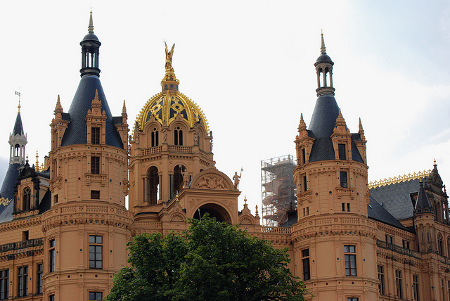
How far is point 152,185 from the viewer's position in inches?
4038

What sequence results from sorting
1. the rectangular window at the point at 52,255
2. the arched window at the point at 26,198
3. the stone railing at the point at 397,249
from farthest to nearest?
the stone railing at the point at 397,249
the arched window at the point at 26,198
the rectangular window at the point at 52,255

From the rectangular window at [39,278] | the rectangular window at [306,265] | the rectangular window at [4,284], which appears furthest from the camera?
the rectangular window at [306,265]

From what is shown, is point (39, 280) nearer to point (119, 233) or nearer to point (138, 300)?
point (119, 233)

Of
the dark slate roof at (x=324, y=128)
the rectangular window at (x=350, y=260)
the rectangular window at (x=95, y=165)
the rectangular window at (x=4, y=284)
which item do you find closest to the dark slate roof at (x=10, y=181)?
the rectangular window at (x=4, y=284)

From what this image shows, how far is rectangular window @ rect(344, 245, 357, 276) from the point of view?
8881 cm

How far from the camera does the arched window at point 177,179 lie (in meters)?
101

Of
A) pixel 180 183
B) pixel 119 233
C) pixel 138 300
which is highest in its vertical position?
pixel 180 183

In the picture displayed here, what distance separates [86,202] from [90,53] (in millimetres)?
16540

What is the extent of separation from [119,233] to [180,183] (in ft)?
63.9

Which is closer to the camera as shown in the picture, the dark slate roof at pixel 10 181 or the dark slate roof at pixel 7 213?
the dark slate roof at pixel 7 213

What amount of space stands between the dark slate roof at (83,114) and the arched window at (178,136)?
14.5m

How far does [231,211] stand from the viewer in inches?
3629

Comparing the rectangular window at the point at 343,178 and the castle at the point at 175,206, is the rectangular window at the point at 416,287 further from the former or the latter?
the rectangular window at the point at 343,178

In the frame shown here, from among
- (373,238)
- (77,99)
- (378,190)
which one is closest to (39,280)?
(77,99)
